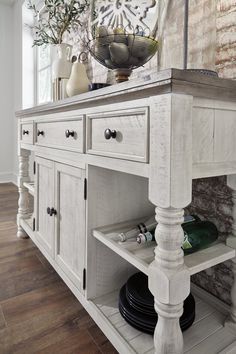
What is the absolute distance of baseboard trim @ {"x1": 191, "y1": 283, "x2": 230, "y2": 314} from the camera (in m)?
1.11

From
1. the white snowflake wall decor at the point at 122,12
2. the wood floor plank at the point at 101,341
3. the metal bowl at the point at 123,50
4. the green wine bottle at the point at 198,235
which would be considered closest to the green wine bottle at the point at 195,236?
the green wine bottle at the point at 198,235


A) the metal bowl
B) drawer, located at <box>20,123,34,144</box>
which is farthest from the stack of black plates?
drawer, located at <box>20,123,34,144</box>

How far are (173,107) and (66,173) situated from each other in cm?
75

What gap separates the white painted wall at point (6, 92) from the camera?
4.41 metres

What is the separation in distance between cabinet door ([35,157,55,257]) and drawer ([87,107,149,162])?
499 millimetres

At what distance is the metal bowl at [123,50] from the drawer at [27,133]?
784mm

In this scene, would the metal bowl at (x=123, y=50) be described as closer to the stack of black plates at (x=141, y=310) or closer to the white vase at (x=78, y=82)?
the white vase at (x=78, y=82)

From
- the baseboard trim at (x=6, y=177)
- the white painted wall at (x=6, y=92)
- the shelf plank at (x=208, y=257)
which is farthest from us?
the baseboard trim at (x=6, y=177)

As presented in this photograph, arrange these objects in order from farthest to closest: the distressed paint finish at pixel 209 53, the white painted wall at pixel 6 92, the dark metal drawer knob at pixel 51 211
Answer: the white painted wall at pixel 6 92 < the dark metal drawer knob at pixel 51 211 < the distressed paint finish at pixel 209 53

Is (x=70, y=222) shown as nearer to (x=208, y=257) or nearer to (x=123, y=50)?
(x=208, y=257)

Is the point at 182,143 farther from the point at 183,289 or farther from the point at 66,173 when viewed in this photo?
the point at 66,173

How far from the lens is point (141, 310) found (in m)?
0.98

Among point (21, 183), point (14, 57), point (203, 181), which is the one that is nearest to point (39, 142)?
point (21, 183)

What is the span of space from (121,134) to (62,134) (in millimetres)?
530
